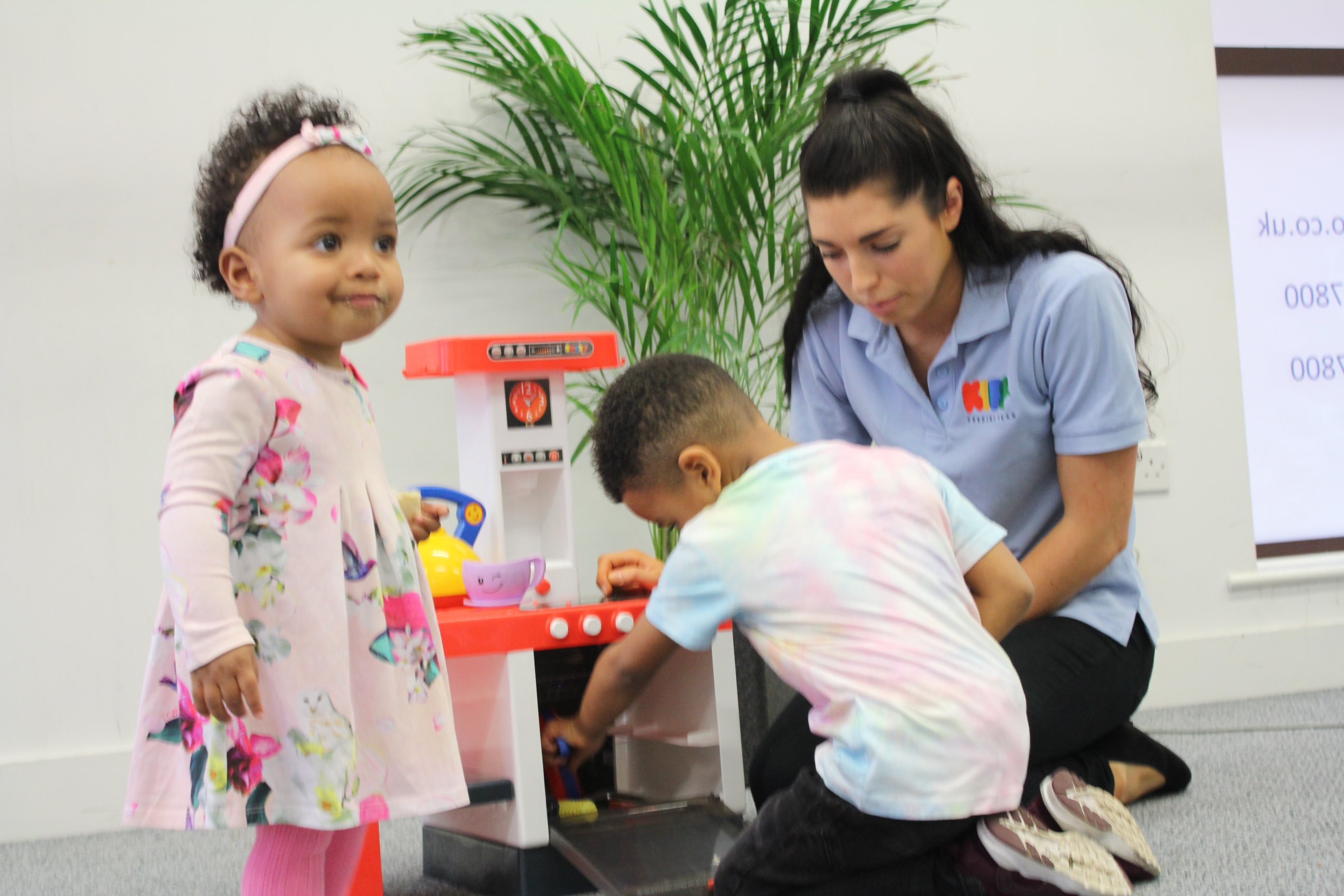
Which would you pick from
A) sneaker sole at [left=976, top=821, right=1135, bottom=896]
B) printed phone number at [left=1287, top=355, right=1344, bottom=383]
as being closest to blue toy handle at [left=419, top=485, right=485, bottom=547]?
sneaker sole at [left=976, top=821, right=1135, bottom=896]

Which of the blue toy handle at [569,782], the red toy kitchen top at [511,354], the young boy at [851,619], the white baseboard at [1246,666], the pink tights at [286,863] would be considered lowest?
the white baseboard at [1246,666]

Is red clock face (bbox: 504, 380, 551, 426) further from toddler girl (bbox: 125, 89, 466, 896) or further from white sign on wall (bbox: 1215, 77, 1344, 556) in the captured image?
white sign on wall (bbox: 1215, 77, 1344, 556)

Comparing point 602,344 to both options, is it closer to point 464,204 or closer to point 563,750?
point 563,750

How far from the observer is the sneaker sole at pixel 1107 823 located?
1.18 meters

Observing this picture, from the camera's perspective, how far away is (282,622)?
39.6 inches

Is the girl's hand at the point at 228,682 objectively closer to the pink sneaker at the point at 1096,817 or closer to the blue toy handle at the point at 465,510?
the blue toy handle at the point at 465,510

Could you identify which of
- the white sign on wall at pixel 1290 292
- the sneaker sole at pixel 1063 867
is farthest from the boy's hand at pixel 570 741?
the white sign on wall at pixel 1290 292

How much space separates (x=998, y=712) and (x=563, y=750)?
2.06ft

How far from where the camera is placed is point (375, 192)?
1080 mm

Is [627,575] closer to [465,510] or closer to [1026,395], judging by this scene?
[465,510]

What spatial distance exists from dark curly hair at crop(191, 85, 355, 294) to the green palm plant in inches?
30.4

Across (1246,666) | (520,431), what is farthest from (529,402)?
(1246,666)

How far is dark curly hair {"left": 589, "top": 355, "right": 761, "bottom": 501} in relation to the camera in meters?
1.09

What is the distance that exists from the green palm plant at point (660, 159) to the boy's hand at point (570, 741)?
616mm
